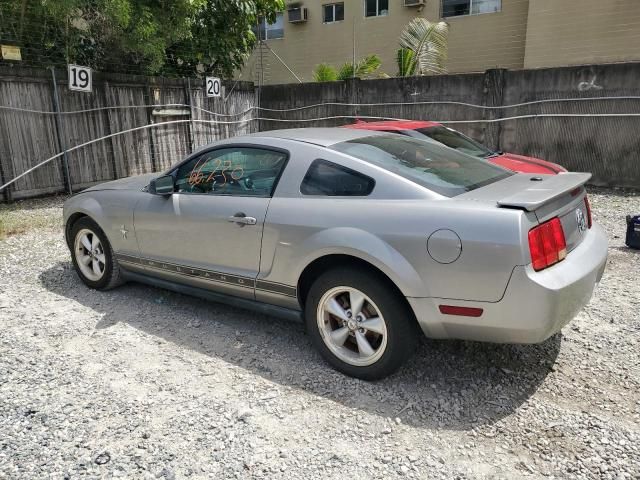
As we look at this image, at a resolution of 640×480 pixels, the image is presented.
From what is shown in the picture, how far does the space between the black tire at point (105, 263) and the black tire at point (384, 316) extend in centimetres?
233

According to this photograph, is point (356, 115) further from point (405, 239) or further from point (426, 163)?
point (405, 239)

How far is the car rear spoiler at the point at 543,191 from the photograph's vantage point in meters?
2.68

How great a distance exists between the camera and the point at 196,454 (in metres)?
2.58

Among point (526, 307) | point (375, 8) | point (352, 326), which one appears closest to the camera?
point (526, 307)

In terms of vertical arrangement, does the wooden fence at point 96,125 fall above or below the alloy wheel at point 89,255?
above

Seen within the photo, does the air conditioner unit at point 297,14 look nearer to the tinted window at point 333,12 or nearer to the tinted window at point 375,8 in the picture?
the tinted window at point 333,12

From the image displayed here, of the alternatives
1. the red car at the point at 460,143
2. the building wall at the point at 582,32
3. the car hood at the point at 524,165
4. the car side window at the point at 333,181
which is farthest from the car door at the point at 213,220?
the building wall at the point at 582,32

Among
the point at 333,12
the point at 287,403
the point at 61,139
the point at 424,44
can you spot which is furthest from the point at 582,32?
the point at 287,403

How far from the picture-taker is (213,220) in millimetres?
3707

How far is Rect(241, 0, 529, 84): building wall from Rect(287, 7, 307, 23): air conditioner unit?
0.79 feet

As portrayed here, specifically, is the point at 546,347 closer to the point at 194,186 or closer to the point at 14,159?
the point at 194,186

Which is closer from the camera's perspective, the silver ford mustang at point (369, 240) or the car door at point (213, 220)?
the silver ford mustang at point (369, 240)

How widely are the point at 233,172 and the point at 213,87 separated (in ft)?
27.6

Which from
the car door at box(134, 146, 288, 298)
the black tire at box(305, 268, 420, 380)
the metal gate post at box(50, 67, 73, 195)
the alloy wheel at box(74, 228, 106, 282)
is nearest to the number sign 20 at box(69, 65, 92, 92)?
the metal gate post at box(50, 67, 73, 195)
